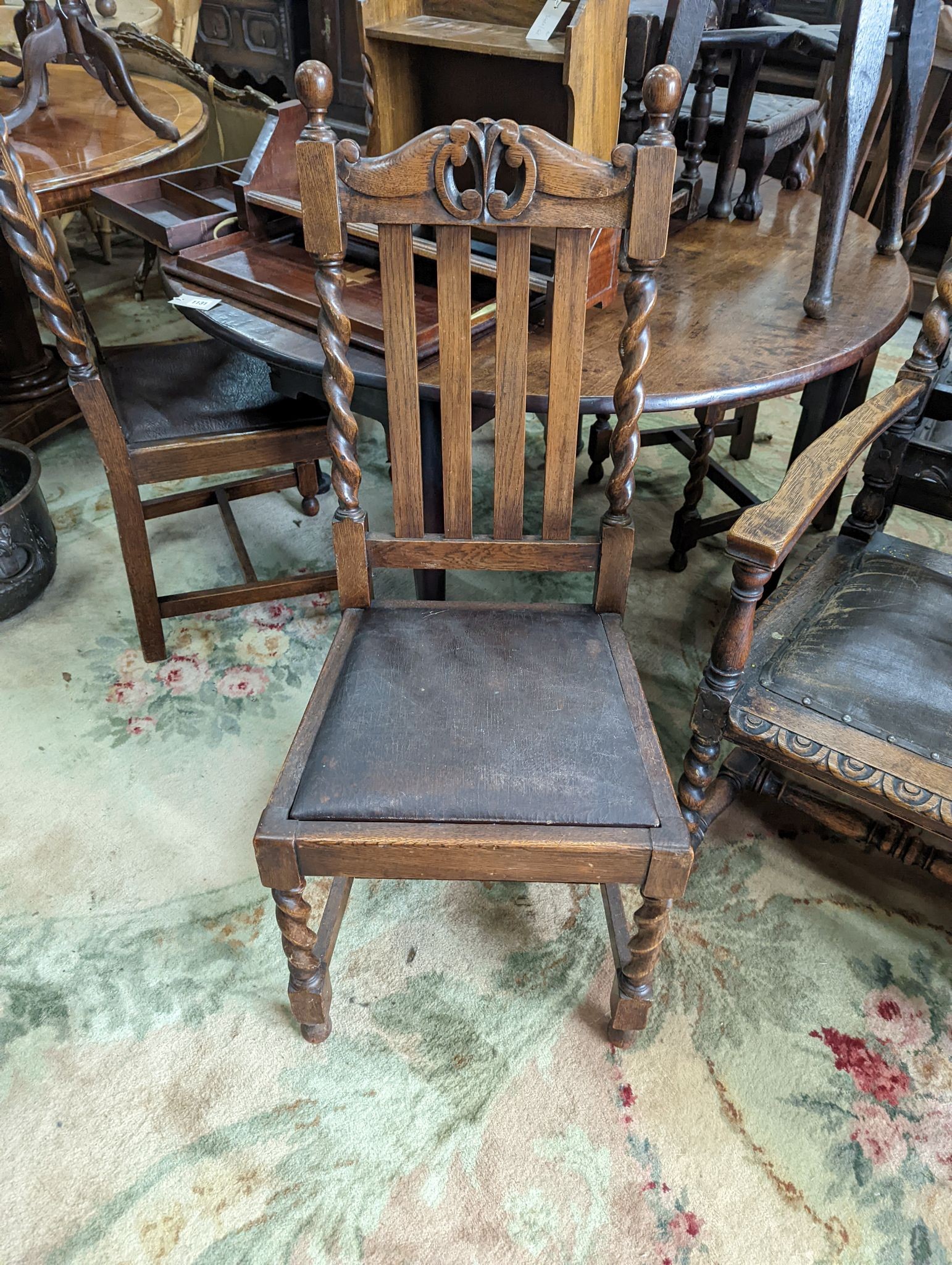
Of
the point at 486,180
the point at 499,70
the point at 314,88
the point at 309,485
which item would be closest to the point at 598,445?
the point at 309,485

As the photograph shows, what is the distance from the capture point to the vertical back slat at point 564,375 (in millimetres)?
1172

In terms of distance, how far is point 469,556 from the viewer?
138 cm

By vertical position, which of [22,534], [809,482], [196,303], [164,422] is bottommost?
[22,534]

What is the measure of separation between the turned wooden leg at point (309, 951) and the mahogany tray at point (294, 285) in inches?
36.3

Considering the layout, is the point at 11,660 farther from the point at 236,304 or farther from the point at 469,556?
the point at 469,556

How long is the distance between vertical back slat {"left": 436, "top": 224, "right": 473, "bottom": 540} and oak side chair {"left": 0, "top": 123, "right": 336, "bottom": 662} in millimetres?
674

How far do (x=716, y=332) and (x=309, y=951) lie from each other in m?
1.28

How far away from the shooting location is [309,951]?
127 cm

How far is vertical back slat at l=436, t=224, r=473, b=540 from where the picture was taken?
1.18m

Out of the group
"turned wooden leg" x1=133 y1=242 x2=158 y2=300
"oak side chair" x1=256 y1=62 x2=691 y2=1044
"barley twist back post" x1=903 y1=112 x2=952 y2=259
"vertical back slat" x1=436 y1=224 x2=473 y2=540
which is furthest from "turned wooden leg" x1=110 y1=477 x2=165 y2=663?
"turned wooden leg" x1=133 y1=242 x2=158 y2=300

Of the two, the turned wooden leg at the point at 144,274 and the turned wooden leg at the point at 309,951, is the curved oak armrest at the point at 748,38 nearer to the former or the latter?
the turned wooden leg at the point at 309,951

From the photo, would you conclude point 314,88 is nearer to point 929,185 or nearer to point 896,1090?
point 929,185

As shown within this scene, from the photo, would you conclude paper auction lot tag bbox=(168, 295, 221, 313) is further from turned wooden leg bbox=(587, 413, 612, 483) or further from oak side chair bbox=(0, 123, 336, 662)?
turned wooden leg bbox=(587, 413, 612, 483)

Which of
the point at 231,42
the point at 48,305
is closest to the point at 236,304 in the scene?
the point at 48,305
